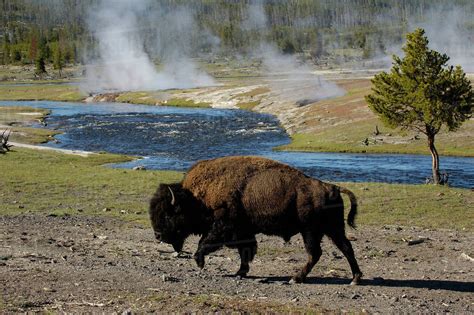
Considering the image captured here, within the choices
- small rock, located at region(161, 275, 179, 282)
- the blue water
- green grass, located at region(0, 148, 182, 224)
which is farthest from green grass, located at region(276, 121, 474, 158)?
small rock, located at region(161, 275, 179, 282)

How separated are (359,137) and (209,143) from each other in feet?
44.3

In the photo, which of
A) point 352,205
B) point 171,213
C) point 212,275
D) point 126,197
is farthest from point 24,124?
point 352,205

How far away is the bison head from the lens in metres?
12.0

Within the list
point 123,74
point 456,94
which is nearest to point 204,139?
point 456,94

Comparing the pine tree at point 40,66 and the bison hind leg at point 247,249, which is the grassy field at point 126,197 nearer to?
the bison hind leg at point 247,249

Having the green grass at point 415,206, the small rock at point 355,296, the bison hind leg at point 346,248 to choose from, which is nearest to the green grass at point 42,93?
the green grass at point 415,206

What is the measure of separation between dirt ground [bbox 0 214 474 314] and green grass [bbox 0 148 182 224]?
128 inches

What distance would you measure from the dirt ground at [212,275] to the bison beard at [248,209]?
2.43 feet

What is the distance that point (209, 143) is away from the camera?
5722cm

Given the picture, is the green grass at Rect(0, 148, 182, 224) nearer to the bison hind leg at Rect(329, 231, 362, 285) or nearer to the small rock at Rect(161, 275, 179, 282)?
the small rock at Rect(161, 275, 179, 282)

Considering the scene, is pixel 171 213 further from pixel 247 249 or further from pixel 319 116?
pixel 319 116

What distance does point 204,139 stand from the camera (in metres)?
59.8

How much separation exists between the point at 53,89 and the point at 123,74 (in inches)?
1108

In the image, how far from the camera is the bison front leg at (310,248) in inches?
463
